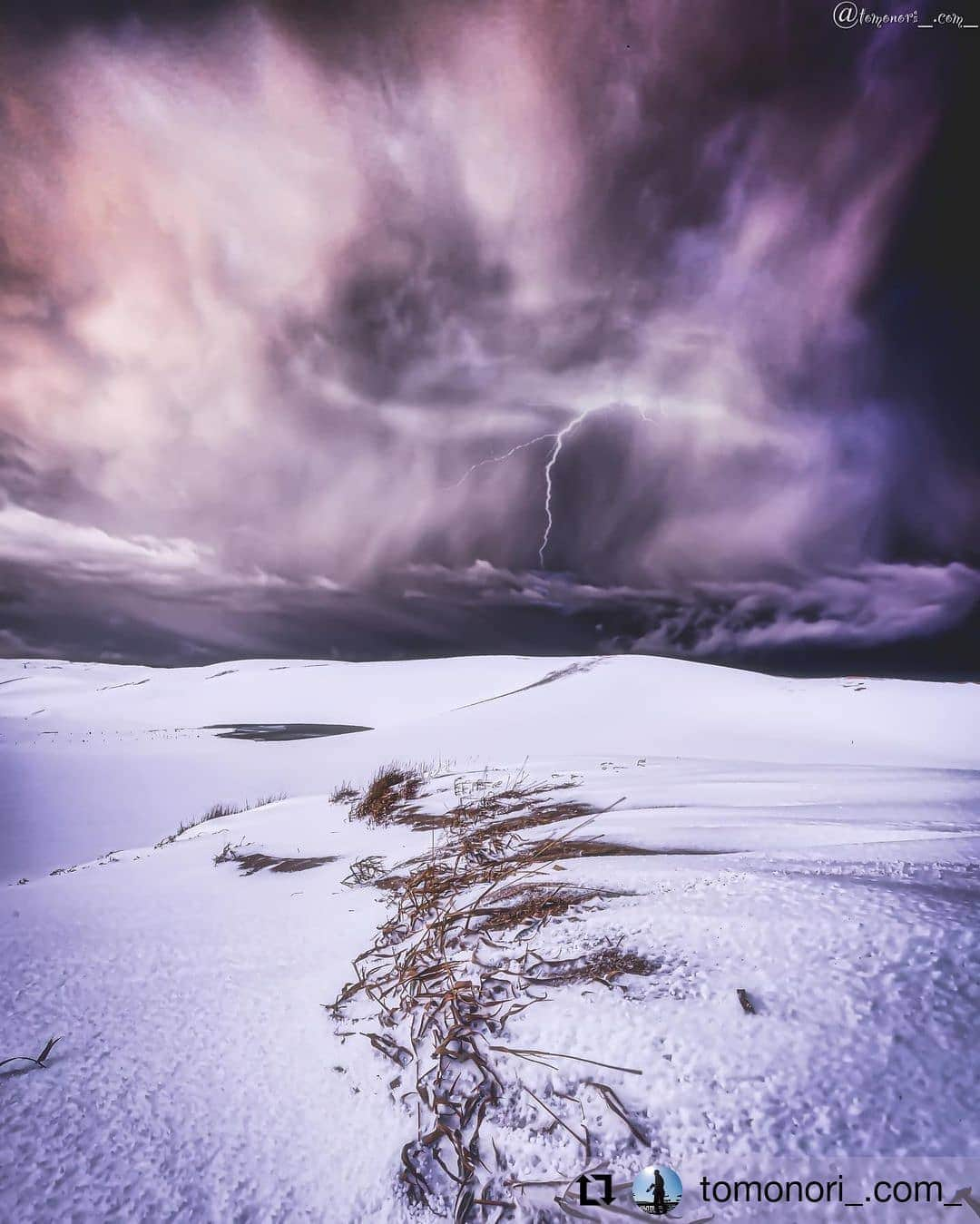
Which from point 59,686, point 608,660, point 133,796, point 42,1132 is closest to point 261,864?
point 42,1132

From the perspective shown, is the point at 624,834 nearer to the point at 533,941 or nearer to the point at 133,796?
the point at 533,941

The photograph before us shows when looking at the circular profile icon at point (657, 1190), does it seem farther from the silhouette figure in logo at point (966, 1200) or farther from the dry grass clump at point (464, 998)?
the silhouette figure in logo at point (966, 1200)

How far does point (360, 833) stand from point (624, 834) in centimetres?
178

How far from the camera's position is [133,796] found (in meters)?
10.1

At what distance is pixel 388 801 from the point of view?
436 centimetres

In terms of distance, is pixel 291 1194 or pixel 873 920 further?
pixel 873 920

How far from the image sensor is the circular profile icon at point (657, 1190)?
0.89 m

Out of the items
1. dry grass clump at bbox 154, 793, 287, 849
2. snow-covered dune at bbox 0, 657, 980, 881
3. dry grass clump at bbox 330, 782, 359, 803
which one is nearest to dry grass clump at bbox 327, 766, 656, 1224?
snow-covered dune at bbox 0, 657, 980, 881

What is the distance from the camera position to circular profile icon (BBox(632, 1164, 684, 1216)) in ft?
2.92

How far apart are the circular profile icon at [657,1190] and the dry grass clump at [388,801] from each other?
3054 mm

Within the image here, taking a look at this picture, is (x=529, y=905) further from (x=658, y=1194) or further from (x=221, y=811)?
(x=221, y=811)

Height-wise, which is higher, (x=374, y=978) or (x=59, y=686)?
(x=374, y=978)

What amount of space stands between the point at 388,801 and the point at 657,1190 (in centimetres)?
365

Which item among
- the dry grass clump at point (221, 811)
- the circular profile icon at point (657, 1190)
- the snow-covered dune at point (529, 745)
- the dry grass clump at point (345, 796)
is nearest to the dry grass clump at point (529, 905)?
the circular profile icon at point (657, 1190)
